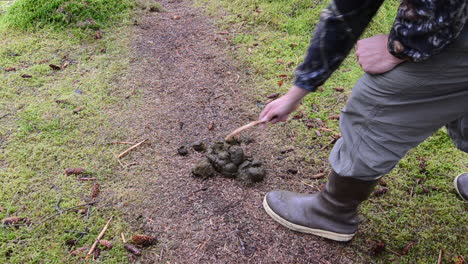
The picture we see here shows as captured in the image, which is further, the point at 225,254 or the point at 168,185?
the point at 168,185

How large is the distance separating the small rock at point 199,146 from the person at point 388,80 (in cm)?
137

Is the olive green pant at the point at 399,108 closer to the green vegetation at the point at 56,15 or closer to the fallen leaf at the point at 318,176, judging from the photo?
the fallen leaf at the point at 318,176

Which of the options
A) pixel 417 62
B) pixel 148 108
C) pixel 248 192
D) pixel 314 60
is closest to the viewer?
pixel 417 62

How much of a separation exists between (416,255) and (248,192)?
1.31 meters

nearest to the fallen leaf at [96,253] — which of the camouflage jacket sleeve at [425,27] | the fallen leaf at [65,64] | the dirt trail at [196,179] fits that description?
the dirt trail at [196,179]

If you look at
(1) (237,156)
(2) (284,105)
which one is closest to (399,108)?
(2) (284,105)

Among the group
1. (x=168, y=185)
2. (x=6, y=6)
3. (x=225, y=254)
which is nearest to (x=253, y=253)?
(x=225, y=254)

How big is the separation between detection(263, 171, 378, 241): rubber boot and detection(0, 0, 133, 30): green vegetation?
4.16 m

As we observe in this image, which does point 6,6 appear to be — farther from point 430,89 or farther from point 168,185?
point 430,89

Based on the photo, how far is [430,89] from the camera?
5.75 ft

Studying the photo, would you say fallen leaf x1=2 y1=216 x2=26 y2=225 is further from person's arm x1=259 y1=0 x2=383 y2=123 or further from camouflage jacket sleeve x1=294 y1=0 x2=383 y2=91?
camouflage jacket sleeve x1=294 y1=0 x2=383 y2=91

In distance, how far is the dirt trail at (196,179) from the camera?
255 cm

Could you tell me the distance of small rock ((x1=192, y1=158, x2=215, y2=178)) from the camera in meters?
3.03

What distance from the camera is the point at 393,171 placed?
3.24 metres
